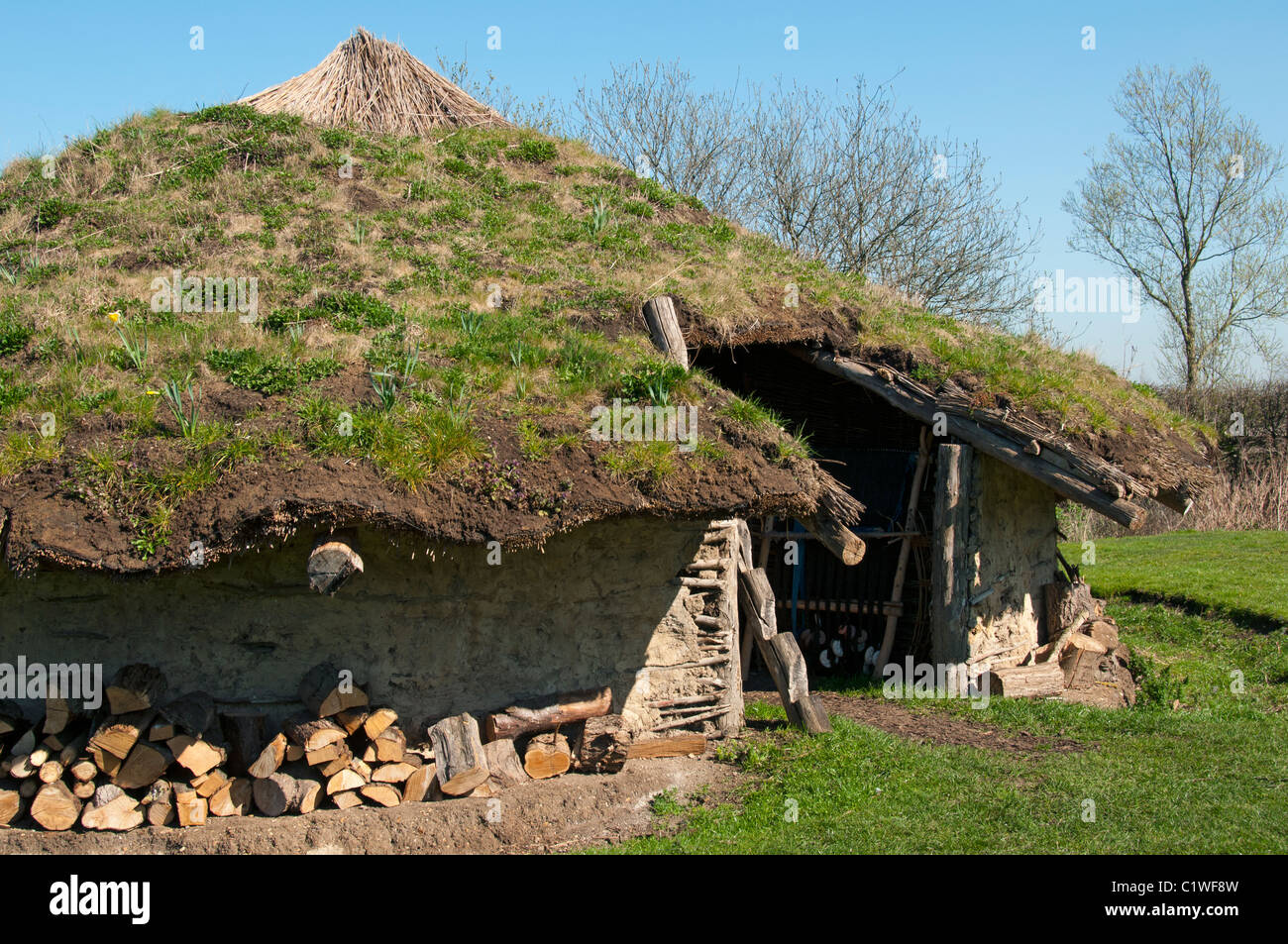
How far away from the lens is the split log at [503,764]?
6777mm

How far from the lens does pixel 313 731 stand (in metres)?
6.27

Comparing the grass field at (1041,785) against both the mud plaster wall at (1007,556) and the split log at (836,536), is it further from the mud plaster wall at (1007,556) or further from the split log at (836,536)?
the split log at (836,536)

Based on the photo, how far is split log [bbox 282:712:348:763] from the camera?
20.5 ft

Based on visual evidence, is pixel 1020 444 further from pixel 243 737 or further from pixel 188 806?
pixel 188 806

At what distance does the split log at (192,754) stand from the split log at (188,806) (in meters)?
Answer: 0.12

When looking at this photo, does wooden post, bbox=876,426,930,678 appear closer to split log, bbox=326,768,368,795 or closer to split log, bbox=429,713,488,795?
split log, bbox=429,713,488,795

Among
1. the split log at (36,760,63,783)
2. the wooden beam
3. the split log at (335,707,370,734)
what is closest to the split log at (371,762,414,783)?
the split log at (335,707,370,734)

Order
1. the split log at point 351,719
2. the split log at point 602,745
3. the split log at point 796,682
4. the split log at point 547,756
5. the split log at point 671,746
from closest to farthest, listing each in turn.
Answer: the split log at point 351,719 → the split log at point 547,756 → the split log at point 602,745 → the split log at point 671,746 → the split log at point 796,682

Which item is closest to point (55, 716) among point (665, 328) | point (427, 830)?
point (427, 830)

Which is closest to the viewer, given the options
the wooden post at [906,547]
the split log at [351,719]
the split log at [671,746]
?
the split log at [351,719]

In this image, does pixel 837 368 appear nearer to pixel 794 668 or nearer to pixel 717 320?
pixel 717 320

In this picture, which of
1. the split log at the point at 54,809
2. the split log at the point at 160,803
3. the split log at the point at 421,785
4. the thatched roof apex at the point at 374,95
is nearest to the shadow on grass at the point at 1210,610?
the split log at the point at 421,785

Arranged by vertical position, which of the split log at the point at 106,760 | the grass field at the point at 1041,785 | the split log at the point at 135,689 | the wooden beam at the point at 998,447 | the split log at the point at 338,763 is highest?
the wooden beam at the point at 998,447

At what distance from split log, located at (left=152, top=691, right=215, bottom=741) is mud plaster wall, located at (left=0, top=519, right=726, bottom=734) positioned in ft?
0.52
